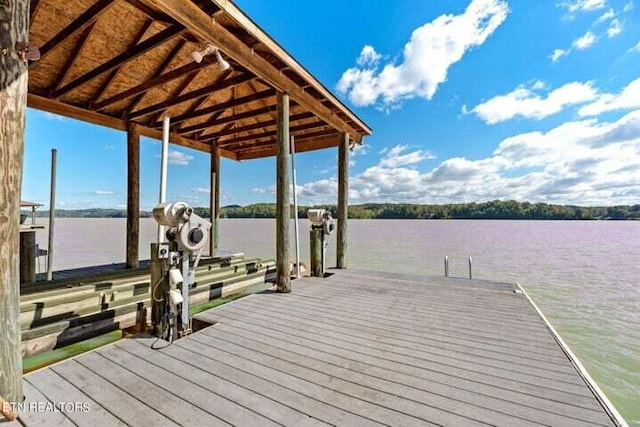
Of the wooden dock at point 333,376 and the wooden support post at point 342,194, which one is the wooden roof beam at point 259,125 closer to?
the wooden support post at point 342,194

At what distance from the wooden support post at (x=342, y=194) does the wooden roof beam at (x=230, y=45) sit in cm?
103

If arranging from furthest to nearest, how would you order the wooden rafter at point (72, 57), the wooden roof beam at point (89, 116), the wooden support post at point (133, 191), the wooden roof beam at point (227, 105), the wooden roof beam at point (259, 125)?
the wooden roof beam at point (259, 125) → the wooden support post at point (133, 191) → the wooden roof beam at point (227, 105) → the wooden roof beam at point (89, 116) → the wooden rafter at point (72, 57)

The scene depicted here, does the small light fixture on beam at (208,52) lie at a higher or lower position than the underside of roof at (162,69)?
lower

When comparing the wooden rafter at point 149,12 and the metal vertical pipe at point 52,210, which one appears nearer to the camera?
the wooden rafter at point 149,12

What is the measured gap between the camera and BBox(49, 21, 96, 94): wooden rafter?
3.18m

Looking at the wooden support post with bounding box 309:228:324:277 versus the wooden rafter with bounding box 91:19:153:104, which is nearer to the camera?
the wooden rafter with bounding box 91:19:153:104

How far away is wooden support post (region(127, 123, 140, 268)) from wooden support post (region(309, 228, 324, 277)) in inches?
125

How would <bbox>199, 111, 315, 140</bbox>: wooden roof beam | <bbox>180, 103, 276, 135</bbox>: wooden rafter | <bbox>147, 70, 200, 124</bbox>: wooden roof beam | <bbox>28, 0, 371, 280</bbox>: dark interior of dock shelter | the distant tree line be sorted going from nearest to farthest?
1. <bbox>28, 0, 371, 280</bbox>: dark interior of dock shelter
2. <bbox>147, 70, 200, 124</bbox>: wooden roof beam
3. <bbox>180, 103, 276, 135</bbox>: wooden rafter
4. <bbox>199, 111, 315, 140</bbox>: wooden roof beam
5. the distant tree line

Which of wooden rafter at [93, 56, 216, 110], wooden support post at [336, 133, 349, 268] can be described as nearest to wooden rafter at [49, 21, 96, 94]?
wooden rafter at [93, 56, 216, 110]

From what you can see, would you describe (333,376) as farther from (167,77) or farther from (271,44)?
(167,77)

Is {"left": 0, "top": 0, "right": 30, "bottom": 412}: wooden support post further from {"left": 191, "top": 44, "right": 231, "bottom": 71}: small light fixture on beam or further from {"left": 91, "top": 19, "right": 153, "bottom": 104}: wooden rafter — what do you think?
{"left": 91, "top": 19, "right": 153, "bottom": 104}: wooden rafter

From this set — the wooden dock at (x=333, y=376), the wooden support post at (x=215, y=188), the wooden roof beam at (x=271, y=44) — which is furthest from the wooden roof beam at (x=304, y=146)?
the wooden dock at (x=333, y=376)

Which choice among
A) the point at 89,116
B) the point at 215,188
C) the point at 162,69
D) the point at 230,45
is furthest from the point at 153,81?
the point at 215,188

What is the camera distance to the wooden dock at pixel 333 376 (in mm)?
1410
